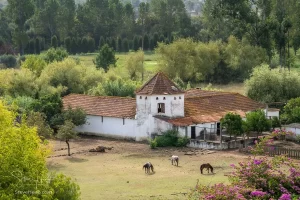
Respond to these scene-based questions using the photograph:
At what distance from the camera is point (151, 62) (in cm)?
9944

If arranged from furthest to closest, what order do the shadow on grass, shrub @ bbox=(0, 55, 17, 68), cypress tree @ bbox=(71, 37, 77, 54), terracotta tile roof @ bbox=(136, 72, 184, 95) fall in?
cypress tree @ bbox=(71, 37, 77, 54) < shrub @ bbox=(0, 55, 17, 68) < terracotta tile roof @ bbox=(136, 72, 184, 95) < the shadow on grass

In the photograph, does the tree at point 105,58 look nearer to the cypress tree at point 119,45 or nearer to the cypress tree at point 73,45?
the cypress tree at point 73,45

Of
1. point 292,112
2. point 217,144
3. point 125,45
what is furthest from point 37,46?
point 217,144

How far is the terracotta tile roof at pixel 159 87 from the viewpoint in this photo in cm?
4641

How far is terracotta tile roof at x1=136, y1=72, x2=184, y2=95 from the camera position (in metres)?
46.4

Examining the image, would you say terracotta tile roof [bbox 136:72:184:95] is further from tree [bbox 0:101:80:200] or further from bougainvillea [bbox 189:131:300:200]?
tree [bbox 0:101:80:200]

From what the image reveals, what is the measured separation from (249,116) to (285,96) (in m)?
14.4

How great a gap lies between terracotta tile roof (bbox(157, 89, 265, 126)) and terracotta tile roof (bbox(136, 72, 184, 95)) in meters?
1.83

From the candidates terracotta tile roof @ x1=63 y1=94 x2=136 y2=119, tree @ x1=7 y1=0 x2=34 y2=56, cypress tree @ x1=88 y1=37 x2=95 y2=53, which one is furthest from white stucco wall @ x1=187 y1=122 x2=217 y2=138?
tree @ x1=7 y1=0 x2=34 y2=56

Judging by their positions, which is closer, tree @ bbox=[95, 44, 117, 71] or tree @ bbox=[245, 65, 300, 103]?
tree @ bbox=[245, 65, 300, 103]

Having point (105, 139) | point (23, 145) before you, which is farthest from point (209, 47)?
point (23, 145)

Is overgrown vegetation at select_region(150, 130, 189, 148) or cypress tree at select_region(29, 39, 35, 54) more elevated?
cypress tree at select_region(29, 39, 35, 54)

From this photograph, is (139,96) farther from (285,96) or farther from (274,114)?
(285,96)

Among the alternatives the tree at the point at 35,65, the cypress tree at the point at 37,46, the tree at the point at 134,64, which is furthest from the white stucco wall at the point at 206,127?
the cypress tree at the point at 37,46
